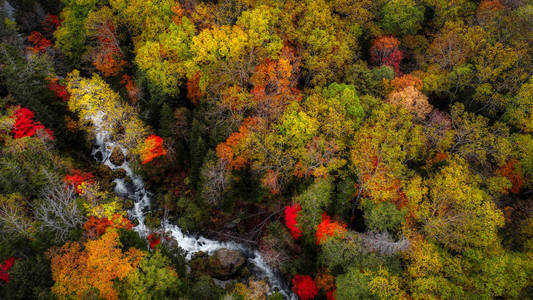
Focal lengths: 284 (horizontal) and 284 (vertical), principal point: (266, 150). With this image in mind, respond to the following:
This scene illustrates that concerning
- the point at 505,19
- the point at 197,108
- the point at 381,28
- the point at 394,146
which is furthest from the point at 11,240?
the point at 505,19

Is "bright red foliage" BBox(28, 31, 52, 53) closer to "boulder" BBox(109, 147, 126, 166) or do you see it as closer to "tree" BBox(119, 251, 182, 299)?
"boulder" BBox(109, 147, 126, 166)

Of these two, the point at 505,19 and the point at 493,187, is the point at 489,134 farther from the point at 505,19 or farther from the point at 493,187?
the point at 505,19

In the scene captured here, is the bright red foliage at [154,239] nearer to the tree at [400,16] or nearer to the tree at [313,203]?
the tree at [313,203]

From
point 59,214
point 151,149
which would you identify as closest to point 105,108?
point 151,149

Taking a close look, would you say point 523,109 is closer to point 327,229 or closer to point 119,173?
point 327,229

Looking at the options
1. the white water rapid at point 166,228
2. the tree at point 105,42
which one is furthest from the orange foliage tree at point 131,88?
the white water rapid at point 166,228
